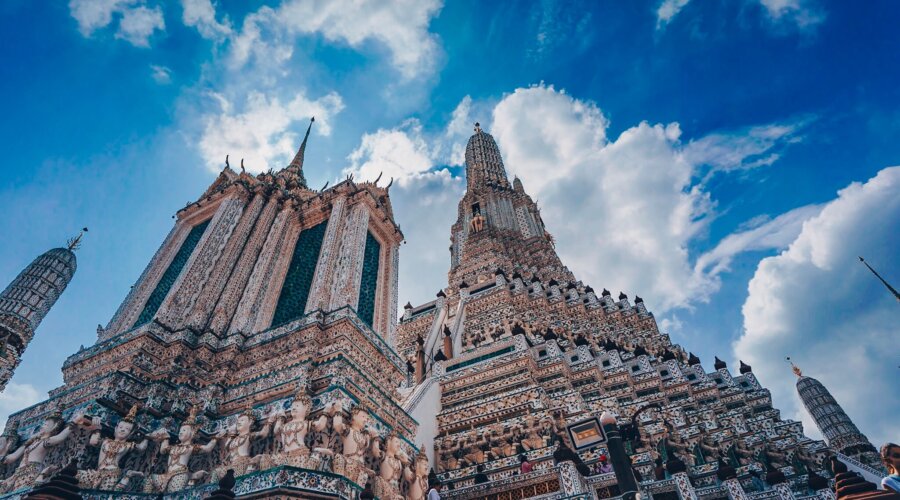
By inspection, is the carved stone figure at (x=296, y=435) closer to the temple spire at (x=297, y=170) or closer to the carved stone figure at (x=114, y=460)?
the carved stone figure at (x=114, y=460)

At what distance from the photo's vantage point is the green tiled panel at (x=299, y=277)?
983 centimetres

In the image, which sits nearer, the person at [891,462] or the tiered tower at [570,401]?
the person at [891,462]

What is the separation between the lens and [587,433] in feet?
17.3

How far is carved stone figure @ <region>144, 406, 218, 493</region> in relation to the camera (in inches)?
244

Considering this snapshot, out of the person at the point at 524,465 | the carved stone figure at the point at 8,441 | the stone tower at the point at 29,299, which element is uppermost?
the stone tower at the point at 29,299

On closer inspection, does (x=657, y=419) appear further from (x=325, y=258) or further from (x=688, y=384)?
(x=325, y=258)

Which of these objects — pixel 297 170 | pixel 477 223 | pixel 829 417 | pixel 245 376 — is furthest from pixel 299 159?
pixel 829 417

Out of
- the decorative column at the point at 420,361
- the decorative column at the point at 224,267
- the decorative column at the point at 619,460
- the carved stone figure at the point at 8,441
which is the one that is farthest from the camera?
the decorative column at the point at 420,361

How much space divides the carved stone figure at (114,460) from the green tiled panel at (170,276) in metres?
2.93

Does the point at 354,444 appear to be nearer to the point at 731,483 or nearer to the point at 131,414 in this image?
the point at 131,414

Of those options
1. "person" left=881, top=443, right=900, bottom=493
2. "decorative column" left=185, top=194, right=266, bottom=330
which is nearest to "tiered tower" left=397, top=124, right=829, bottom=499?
→ "person" left=881, top=443, right=900, bottom=493

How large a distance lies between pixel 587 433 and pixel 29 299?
33994mm

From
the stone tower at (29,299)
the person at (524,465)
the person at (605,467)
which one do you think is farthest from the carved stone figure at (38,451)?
the stone tower at (29,299)

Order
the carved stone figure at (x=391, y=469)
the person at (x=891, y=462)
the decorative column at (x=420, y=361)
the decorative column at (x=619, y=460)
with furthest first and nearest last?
the decorative column at (x=420, y=361) → the carved stone figure at (x=391, y=469) → the decorative column at (x=619, y=460) → the person at (x=891, y=462)
